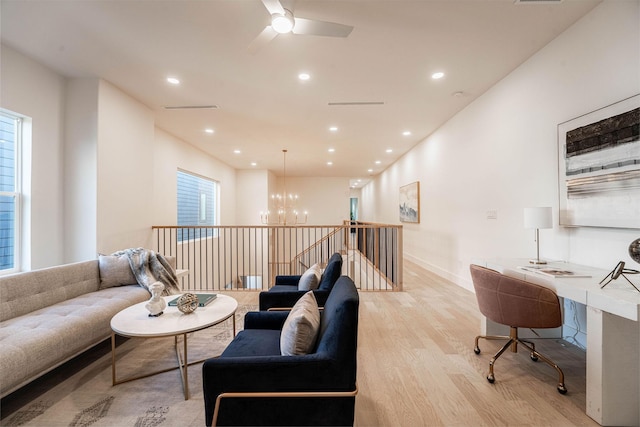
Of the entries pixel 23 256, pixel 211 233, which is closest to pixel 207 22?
pixel 23 256

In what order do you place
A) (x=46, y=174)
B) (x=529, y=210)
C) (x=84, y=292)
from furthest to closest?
(x=46, y=174) → (x=84, y=292) → (x=529, y=210)

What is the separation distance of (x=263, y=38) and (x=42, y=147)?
304 cm

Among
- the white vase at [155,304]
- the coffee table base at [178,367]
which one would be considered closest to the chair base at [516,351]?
the coffee table base at [178,367]

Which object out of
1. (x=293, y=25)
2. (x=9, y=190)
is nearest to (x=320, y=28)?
(x=293, y=25)

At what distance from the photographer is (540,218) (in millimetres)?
2596

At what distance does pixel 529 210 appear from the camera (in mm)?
2641

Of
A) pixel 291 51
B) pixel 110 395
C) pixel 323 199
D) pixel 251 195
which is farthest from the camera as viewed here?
pixel 323 199

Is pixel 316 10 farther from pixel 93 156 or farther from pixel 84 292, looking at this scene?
pixel 84 292

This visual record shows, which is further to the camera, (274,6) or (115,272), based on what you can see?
(115,272)

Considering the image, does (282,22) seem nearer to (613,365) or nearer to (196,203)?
(613,365)

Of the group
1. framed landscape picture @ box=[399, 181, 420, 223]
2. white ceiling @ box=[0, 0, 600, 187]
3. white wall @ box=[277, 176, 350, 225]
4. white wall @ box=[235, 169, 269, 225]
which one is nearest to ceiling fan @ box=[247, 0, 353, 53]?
white ceiling @ box=[0, 0, 600, 187]

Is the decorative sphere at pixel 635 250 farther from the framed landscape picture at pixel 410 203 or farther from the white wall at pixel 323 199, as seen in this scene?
the white wall at pixel 323 199

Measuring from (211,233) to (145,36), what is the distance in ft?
17.5

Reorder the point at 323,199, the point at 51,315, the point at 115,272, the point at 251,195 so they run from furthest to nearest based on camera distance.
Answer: the point at 323,199 < the point at 251,195 < the point at 115,272 < the point at 51,315
